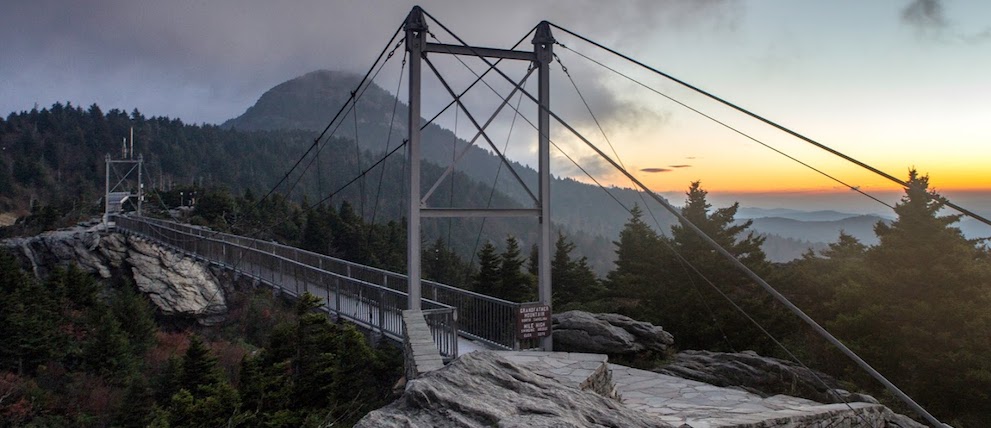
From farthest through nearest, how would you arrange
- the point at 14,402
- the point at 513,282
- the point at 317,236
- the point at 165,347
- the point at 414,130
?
1. the point at 317,236
2. the point at 165,347
3. the point at 513,282
4. the point at 14,402
5. the point at 414,130

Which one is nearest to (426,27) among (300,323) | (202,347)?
(300,323)

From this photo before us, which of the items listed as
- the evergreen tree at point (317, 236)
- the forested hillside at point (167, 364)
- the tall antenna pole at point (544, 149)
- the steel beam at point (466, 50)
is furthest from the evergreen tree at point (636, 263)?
the evergreen tree at point (317, 236)

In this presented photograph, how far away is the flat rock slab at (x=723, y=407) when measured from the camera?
5879 mm

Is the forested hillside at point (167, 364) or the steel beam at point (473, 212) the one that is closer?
the steel beam at point (473, 212)

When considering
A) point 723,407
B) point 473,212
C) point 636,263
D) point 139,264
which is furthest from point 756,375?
point 139,264

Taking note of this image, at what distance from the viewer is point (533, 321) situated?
9.29 m

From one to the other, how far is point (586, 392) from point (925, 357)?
1070 centimetres

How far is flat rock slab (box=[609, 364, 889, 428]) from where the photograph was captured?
19.3 ft

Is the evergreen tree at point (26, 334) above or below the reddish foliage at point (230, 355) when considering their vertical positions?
above

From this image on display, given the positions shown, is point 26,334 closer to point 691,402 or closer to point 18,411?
point 18,411

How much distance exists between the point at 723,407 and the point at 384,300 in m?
6.56

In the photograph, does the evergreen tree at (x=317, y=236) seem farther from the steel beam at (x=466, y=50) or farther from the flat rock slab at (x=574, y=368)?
the flat rock slab at (x=574, y=368)

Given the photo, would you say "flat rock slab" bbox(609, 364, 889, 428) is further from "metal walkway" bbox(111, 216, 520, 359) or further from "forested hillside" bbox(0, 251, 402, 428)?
"forested hillside" bbox(0, 251, 402, 428)

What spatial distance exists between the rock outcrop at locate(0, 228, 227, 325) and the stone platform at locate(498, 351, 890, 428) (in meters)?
28.3
